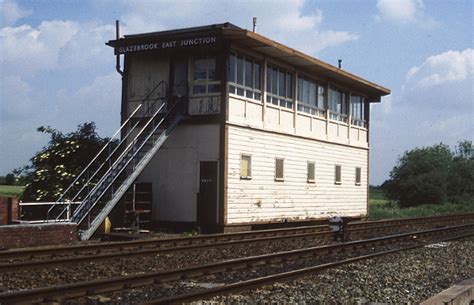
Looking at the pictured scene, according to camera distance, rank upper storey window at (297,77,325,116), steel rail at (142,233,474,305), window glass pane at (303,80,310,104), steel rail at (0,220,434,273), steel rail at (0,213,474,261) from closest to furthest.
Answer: steel rail at (142,233,474,305) → steel rail at (0,220,434,273) → steel rail at (0,213,474,261) → upper storey window at (297,77,325,116) → window glass pane at (303,80,310,104)

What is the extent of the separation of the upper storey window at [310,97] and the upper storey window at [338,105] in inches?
39.6

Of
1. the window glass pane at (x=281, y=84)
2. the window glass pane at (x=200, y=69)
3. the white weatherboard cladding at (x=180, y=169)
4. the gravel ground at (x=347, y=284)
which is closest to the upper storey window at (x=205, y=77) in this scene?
the window glass pane at (x=200, y=69)

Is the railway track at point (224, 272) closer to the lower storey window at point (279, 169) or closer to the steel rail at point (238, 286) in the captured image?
the steel rail at point (238, 286)

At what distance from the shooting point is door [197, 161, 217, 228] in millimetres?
20266

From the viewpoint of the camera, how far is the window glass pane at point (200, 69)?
21125mm

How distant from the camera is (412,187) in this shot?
53.5m

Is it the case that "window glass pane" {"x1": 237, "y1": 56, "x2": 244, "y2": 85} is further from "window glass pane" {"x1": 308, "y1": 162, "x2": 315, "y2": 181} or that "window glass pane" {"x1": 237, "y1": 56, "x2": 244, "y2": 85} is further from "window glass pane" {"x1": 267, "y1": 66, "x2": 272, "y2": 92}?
"window glass pane" {"x1": 308, "y1": 162, "x2": 315, "y2": 181}

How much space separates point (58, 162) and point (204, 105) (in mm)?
6214

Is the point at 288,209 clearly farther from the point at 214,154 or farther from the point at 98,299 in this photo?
the point at 98,299

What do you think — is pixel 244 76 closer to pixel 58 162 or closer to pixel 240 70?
pixel 240 70

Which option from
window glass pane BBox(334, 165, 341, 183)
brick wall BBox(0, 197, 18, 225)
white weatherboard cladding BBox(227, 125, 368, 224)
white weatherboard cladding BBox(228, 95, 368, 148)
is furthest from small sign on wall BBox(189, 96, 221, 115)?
window glass pane BBox(334, 165, 341, 183)

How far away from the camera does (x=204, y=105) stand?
824 inches

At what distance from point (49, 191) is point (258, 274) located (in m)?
13.2

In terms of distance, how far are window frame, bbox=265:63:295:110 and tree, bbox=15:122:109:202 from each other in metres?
6.42
